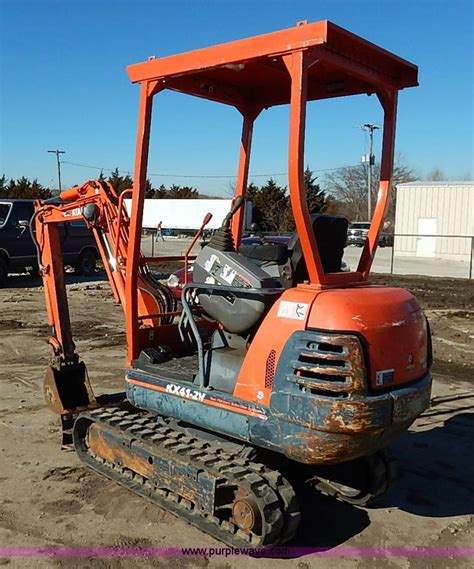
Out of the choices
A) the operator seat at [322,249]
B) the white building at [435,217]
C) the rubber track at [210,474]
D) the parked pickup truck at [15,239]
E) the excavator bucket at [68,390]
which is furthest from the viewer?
the white building at [435,217]

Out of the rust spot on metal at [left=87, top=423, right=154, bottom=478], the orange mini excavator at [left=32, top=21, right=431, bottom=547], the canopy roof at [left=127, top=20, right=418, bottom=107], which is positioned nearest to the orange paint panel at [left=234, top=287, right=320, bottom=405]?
the orange mini excavator at [left=32, top=21, right=431, bottom=547]

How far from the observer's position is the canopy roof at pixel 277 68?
A: 12.4 ft

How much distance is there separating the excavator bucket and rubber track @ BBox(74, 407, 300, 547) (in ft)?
2.28

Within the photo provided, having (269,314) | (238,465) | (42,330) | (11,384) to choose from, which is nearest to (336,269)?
(269,314)

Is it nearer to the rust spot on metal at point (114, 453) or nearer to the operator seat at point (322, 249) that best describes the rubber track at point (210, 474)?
the rust spot on metal at point (114, 453)

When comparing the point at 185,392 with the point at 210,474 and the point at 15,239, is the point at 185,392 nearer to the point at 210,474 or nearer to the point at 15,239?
the point at 210,474

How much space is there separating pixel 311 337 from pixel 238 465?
1.01 meters

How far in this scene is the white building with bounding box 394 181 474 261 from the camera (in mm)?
32031

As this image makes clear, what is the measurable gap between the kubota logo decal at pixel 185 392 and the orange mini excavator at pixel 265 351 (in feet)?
0.04

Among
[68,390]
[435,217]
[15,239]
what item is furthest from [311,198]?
[435,217]

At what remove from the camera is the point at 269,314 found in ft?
13.3

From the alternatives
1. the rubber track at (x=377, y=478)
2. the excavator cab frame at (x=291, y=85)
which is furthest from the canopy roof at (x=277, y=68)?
the rubber track at (x=377, y=478)

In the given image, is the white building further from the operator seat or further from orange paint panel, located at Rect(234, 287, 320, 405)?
orange paint panel, located at Rect(234, 287, 320, 405)

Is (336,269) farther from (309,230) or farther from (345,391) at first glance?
(345,391)
